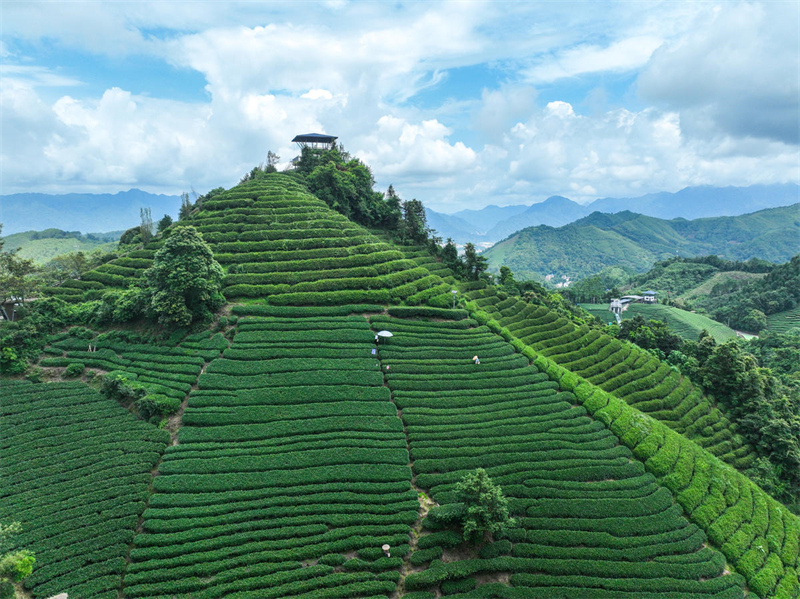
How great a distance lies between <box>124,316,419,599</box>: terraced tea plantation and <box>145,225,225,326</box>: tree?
490 cm

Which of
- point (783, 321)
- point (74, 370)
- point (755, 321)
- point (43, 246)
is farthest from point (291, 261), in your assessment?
point (43, 246)

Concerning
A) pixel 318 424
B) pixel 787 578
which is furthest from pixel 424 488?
pixel 787 578

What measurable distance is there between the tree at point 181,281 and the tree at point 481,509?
25.3m

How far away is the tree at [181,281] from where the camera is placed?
31.8 metres

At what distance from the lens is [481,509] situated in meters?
19.3

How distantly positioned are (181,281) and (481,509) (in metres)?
27.8

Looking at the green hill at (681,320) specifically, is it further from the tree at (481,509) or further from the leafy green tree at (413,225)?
the tree at (481,509)

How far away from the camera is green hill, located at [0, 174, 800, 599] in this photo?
748 inches

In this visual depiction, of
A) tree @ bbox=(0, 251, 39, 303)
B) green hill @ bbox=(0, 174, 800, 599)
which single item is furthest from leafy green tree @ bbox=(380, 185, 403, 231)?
tree @ bbox=(0, 251, 39, 303)

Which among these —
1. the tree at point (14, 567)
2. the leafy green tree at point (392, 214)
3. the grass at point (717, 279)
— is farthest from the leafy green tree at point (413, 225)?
the grass at point (717, 279)

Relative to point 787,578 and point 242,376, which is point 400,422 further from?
point 787,578

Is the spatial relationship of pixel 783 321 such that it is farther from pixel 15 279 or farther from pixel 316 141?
pixel 15 279

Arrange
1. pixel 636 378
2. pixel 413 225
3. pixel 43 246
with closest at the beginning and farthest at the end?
1. pixel 636 378
2. pixel 413 225
3. pixel 43 246

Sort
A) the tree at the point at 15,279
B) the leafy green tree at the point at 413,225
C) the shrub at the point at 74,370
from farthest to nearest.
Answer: the leafy green tree at the point at 413,225
the tree at the point at 15,279
the shrub at the point at 74,370
